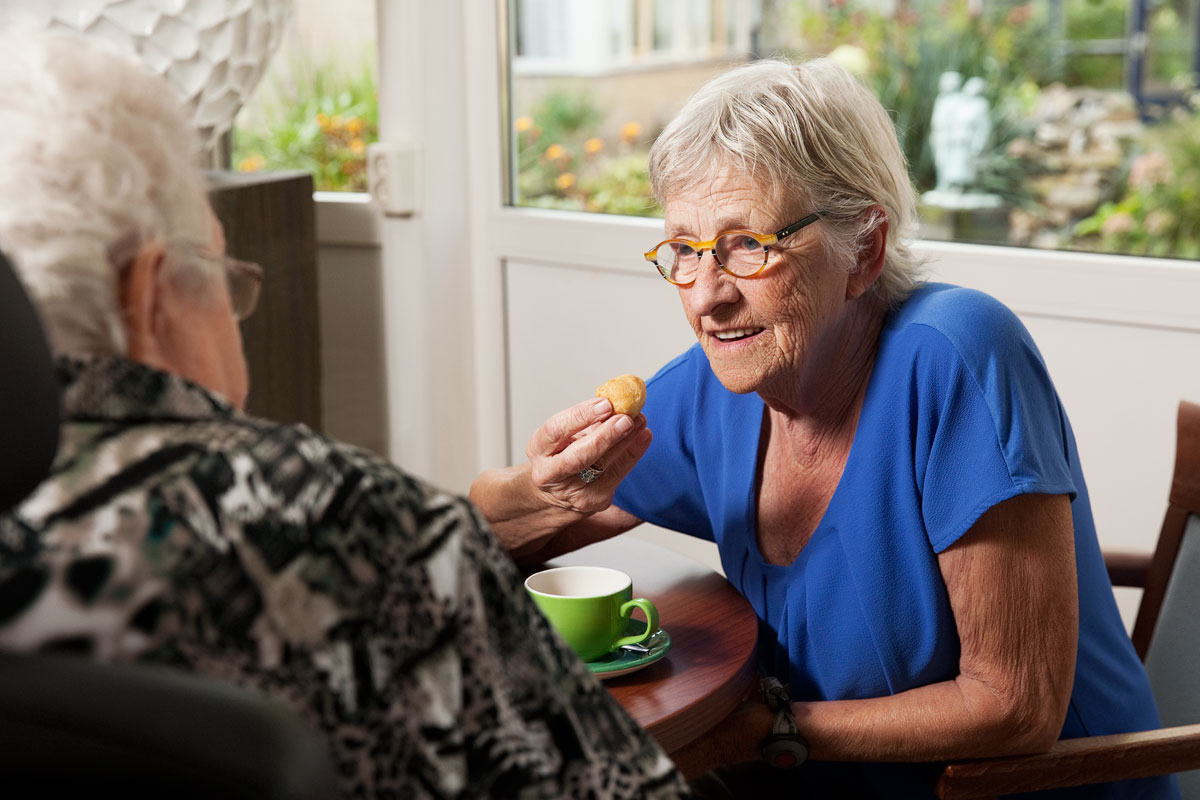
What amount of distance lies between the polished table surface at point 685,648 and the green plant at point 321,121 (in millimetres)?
1700

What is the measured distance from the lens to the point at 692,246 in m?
1.36

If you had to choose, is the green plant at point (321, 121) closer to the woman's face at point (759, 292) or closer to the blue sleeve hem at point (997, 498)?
the woman's face at point (759, 292)

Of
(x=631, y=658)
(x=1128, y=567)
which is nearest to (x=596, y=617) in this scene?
(x=631, y=658)

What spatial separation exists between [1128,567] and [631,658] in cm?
83

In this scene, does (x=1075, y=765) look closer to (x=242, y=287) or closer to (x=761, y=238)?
(x=761, y=238)

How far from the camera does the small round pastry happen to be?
4.61 feet

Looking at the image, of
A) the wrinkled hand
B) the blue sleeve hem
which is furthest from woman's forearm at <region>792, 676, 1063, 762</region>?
the wrinkled hand

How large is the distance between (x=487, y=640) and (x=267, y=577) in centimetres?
14

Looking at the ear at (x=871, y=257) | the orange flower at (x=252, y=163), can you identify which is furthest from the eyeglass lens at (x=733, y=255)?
the orange flower at (x=252, y=163)

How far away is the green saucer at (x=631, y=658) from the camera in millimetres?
1200

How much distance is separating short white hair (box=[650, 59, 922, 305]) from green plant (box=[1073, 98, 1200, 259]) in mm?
1098

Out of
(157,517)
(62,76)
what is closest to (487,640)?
(157,517)

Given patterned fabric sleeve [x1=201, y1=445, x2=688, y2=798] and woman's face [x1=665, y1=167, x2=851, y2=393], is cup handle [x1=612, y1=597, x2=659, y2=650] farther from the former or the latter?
patterned fabric sleeve [x1=201, y1=445, x2=688, y2=798]

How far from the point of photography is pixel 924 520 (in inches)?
50.1
